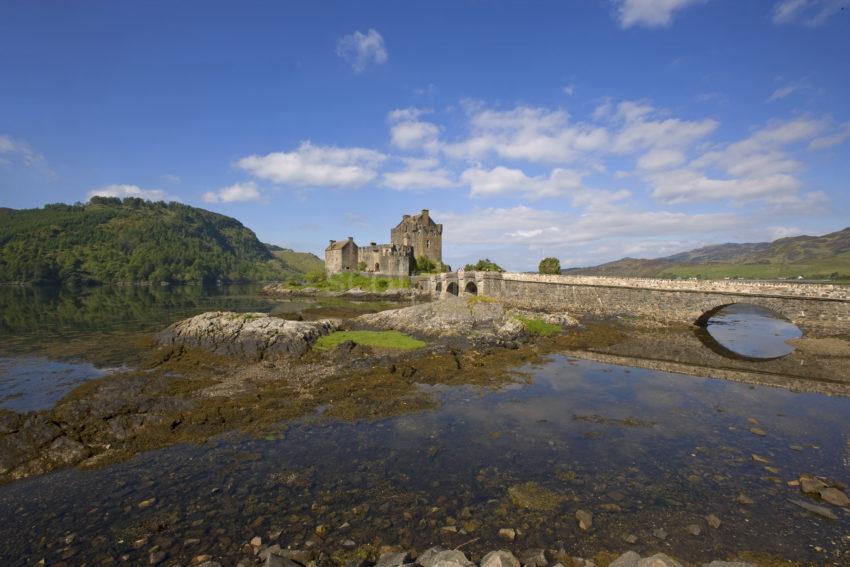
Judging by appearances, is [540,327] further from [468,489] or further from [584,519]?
[584,519]

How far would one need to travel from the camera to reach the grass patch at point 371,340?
25.5 m

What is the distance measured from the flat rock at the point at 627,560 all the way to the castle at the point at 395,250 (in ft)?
243

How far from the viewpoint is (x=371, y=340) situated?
87.4 ft

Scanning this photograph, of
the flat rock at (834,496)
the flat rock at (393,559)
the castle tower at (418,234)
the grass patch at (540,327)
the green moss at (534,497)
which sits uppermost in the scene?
the castle tower at (418,234)

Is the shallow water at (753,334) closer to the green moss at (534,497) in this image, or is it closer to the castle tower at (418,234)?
the green moss at (534,497)

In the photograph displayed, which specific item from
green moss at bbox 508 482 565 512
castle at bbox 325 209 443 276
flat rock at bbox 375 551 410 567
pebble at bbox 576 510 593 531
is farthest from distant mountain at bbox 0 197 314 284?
pebble at bbox 576 510 593 531

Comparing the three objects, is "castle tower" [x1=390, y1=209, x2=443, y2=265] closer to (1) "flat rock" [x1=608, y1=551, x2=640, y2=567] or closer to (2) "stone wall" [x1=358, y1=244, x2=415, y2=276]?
(2) "stone wall" [x1=358, y1=244, x2=415, y2=276]

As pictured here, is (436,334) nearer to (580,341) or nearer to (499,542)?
(580,341)

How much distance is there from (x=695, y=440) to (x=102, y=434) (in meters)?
19.5

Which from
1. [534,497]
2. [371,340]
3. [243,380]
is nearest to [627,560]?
[534,497]

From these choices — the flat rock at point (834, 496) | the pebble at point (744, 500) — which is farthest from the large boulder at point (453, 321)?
the flat rock at point (834, 496)

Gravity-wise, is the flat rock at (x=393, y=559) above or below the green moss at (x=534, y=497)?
above

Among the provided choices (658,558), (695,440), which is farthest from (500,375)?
(658,558)

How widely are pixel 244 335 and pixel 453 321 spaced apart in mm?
15361
